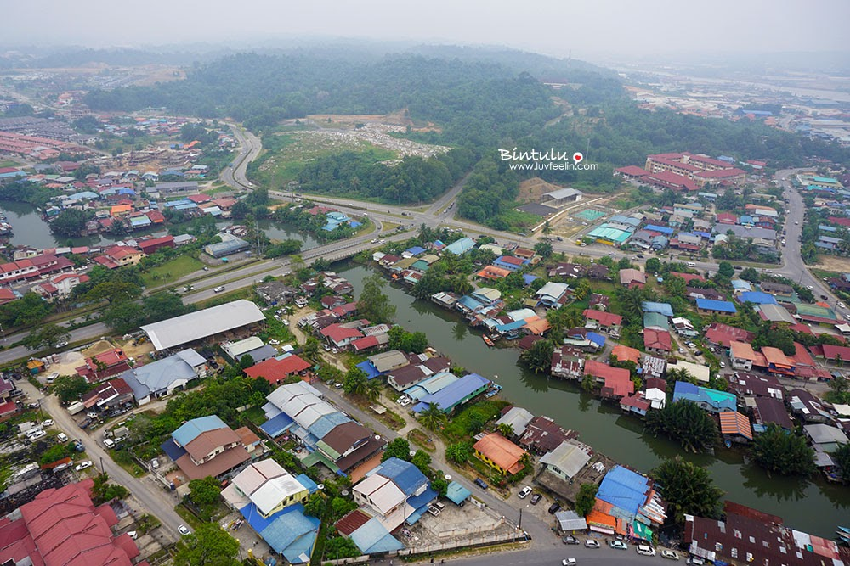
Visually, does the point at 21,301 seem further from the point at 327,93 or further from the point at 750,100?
the point at 750,100

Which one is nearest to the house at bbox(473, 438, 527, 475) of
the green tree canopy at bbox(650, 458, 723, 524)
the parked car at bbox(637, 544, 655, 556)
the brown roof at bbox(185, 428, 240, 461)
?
the parked car at bbox(637, 544, 655, 556)

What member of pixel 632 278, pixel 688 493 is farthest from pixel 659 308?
pixel 688 493

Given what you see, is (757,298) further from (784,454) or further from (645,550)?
(645,550)

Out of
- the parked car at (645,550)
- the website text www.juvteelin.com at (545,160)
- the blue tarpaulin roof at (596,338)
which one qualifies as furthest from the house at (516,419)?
the website text www.juvteelin.com at (545,160)

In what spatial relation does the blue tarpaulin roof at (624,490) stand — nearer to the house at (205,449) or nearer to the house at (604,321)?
the house at (604,321)

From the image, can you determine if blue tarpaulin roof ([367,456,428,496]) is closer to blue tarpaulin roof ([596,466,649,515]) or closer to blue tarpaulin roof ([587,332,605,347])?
blue tarpaulin roof ([596,466,649,515])

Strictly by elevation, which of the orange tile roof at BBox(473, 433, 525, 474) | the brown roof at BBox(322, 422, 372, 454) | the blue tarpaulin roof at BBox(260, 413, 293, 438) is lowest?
the blue tarpaulin roof at BBox(260, 413, 293, 438)
